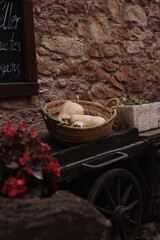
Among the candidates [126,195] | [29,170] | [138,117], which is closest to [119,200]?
[126,195]

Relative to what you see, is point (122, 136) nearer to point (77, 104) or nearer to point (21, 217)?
point (77, 104)

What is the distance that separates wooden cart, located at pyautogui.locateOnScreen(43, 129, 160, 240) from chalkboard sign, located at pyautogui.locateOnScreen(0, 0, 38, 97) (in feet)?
1.69

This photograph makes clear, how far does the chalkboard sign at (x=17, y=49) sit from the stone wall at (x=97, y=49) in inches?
5.2

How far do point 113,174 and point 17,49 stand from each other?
131cm

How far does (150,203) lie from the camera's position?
12.2 ft

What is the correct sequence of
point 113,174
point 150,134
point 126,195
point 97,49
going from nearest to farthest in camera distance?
point 113,174 → point 126,195 → point 150,134 → point 97,49

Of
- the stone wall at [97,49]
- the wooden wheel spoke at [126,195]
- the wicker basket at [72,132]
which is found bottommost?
the wooden wheel spoke at [126,195]

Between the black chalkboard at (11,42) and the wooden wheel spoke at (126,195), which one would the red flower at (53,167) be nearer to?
the wooden wheel spoke at (126,195)

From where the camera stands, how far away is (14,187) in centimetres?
201

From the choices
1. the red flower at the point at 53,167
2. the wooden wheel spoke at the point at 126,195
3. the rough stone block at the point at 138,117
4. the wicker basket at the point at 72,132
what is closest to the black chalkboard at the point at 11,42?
the wicker basket at the point at 72,132

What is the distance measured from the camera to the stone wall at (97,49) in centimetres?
372

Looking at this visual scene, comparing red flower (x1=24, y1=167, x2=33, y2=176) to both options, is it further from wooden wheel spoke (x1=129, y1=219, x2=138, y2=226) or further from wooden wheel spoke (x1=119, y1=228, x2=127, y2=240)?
wooden wheel spoke (x1=129, y1=219, x2=138, y2=226)

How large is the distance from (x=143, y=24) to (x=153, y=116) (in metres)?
1.40

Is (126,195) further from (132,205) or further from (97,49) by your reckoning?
(97,49)
